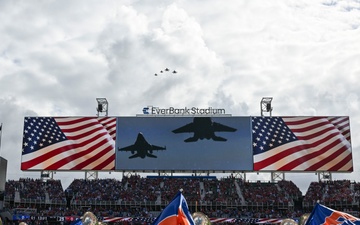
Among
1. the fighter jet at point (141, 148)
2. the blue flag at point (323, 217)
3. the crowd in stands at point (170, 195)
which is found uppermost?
the fighter jet at point (141, 148)

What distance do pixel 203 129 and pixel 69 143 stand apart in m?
13.8

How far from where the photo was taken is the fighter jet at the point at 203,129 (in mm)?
53375

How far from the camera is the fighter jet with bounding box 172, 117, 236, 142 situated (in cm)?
5338

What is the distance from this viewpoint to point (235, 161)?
52594mm

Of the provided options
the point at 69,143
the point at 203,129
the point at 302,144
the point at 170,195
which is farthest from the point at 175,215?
the point at 69,143

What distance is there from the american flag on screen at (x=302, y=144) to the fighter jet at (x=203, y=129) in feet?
11.2

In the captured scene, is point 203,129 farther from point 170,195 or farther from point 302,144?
point 302,144

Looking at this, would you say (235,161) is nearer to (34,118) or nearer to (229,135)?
(229,135)

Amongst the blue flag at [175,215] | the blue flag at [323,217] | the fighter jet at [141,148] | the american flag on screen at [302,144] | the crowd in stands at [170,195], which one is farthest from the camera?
the fighter jet at [141,148]

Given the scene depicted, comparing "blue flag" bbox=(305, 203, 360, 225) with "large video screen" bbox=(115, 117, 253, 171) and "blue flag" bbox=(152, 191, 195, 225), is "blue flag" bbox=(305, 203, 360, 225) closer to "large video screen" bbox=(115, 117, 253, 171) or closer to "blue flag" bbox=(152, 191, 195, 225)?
"blue flag" bbox=(152, 191, 195, 225)

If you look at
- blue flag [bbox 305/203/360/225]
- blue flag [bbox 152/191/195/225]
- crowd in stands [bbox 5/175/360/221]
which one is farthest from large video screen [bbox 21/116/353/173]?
blue flag [bbox 152/191/195/225]

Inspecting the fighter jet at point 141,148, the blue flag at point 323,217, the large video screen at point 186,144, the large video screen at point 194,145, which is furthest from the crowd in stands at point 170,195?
the blue flag at point 323,217

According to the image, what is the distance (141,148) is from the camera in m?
53.2

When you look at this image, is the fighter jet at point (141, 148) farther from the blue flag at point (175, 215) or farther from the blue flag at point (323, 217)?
the blue flag at point (175, 215)
